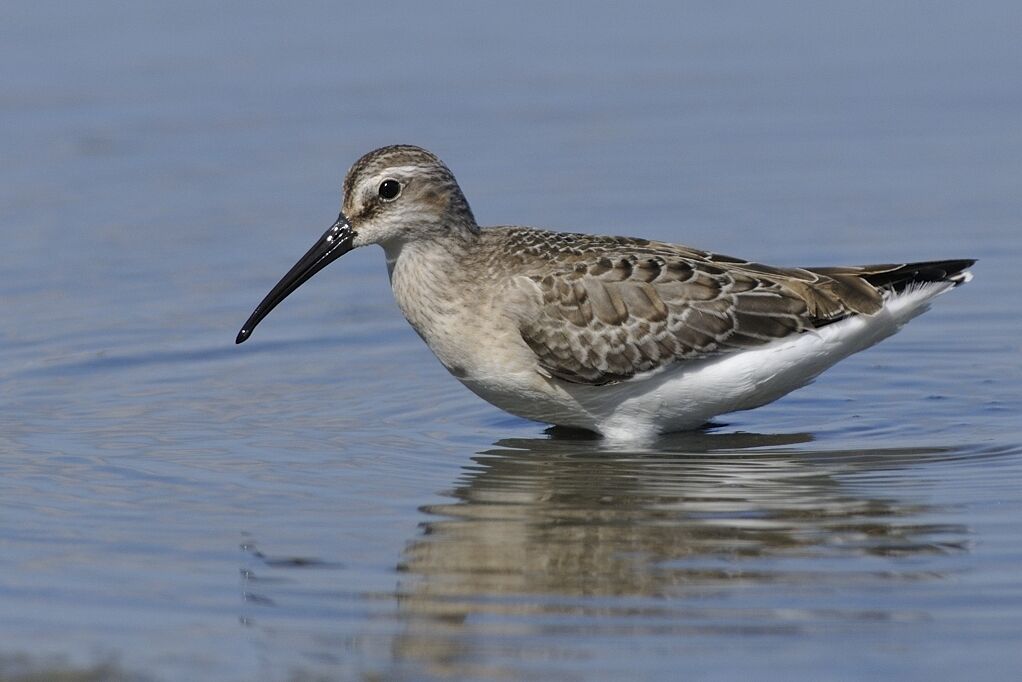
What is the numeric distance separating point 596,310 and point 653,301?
0.38 metres

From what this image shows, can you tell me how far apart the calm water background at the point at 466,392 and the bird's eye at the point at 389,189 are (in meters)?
1.58

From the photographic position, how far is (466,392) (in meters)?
13.4

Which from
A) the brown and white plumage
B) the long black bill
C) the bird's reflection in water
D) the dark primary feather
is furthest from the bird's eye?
the bird's reflection in water

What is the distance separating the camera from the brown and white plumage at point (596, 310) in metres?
11.8

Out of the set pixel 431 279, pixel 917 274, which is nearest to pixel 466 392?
pixel 431 279

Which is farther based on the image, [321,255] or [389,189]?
[321,255]

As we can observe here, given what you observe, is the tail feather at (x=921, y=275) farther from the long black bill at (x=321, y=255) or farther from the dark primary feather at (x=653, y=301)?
the long black bill at (x=321, y=255)

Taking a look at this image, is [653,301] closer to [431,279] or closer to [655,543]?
[431,279]

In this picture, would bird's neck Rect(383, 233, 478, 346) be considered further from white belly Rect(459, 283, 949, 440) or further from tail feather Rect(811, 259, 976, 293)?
tail feather Rect(811, 259, 976, 293)

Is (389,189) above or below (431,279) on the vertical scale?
above

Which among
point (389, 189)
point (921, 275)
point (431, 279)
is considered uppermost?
point (389, 189)

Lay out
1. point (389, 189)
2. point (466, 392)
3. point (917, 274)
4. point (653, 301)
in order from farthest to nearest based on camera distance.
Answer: point (466, 392) < point (917, 274) < point (653, 301) < point (389, 189)

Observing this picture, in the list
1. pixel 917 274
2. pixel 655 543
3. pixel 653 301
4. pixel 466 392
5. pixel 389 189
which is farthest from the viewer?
pixel 466 392

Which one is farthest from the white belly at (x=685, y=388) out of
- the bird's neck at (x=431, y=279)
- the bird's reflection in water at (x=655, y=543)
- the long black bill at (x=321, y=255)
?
the long black bill at (x=321, y=255)
